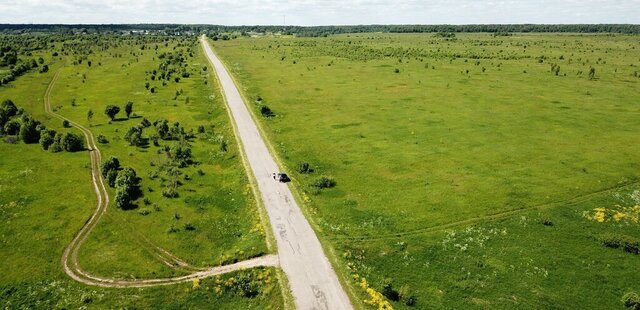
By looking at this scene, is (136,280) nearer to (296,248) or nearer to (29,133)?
(296,248)

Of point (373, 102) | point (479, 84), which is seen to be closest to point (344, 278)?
point (373, 102)

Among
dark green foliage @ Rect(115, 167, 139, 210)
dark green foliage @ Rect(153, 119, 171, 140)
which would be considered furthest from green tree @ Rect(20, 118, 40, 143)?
dark green foliage @ Rect(115, 167, 139, 210)

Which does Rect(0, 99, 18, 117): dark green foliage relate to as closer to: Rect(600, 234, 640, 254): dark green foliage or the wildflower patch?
the wildflower patch

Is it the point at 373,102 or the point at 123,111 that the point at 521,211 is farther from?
the point at 123,111

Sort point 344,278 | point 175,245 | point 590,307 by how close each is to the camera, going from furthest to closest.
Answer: point 175,245 → point 344,278 → point 590,307

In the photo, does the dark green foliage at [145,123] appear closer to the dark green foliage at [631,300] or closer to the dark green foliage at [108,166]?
the dark green foliage at [108,166]

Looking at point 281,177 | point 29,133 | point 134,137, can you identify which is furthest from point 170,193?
point 29,133
